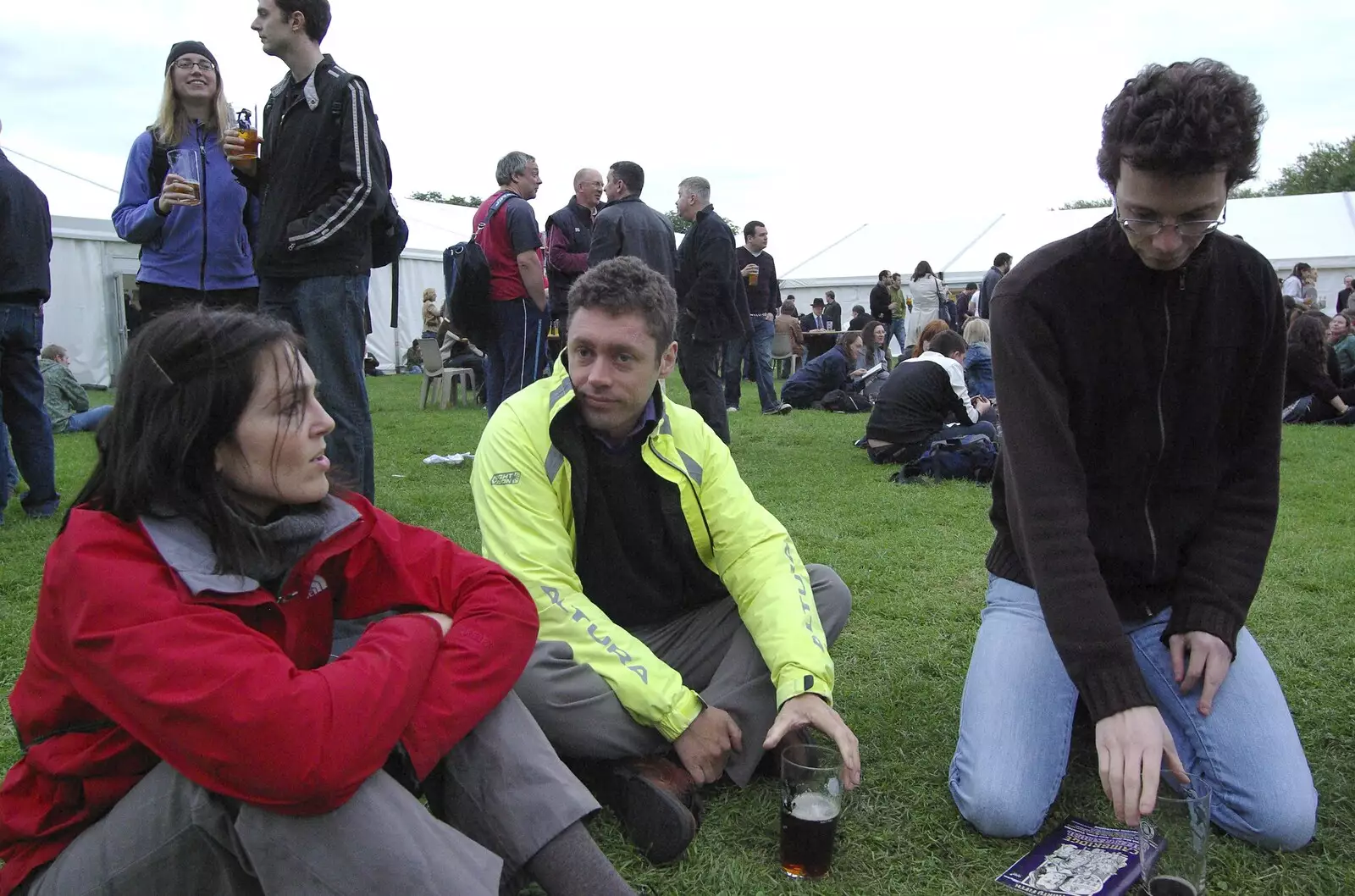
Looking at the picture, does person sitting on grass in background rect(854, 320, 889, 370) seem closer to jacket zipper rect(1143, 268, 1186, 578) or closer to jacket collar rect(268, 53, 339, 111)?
jacket collar rect(268, 53, 339, 111)

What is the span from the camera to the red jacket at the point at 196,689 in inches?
54.4

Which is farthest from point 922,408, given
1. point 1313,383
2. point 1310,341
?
point 1313,383

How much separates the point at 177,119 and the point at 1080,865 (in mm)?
4688

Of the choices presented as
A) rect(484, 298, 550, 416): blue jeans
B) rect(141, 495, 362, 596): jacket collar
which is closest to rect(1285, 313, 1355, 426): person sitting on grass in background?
rect(484, 298, 550, 416): blue jeans

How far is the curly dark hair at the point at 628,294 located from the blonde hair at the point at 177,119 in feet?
9.14

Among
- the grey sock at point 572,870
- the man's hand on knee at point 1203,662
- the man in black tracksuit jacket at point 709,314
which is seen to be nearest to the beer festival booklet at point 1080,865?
the man's hand on knee at point 1203,662

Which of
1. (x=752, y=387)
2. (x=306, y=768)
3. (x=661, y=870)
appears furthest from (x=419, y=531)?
(x=752, y=387)

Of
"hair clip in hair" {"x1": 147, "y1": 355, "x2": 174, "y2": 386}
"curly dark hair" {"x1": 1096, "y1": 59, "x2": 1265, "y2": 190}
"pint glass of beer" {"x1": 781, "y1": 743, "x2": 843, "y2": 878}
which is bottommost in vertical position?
"pint glass of beer" {"x1": 781, "y1": 743, "x2": 843, "y2": 878}

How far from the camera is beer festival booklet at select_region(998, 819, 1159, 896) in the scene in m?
2.00

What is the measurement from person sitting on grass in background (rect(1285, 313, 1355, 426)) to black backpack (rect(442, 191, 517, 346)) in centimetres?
766

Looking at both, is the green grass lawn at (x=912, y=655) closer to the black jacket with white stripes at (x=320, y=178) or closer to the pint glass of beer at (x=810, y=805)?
the pint glass of beer at (x=810, y=805)

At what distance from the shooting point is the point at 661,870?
213 centimetres

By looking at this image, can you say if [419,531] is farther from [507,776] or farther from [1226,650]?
[1226,650]

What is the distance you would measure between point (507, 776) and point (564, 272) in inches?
254
